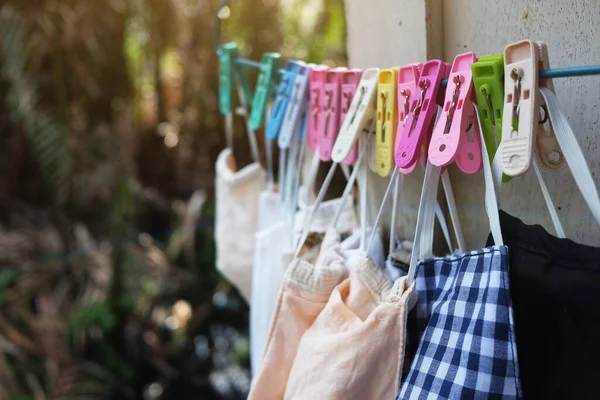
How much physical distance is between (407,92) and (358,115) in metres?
0.05

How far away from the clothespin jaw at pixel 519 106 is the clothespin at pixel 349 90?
0.17 m

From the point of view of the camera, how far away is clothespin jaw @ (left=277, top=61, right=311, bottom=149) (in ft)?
1.80

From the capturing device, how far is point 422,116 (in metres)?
0.40

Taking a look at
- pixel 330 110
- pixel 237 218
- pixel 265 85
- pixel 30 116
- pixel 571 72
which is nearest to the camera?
pixel 571 72

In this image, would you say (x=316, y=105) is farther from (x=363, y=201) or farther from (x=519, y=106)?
(x=519, y=106)

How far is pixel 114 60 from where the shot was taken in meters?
1.48

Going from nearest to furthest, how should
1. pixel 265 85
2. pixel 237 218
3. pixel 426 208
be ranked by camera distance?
pixel 426 208 < pixel 265 85 < pixel 237 218

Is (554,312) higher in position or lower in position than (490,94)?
lower

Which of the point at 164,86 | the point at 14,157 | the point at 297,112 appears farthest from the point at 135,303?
the point at 297,112

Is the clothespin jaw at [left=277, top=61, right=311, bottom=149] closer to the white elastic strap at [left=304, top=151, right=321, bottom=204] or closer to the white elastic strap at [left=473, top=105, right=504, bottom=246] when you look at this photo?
the white elastic strap at [left=304, top=151, right=321, bottom=204]

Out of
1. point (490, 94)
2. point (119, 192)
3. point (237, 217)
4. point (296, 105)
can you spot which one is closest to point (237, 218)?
point (237, 217)

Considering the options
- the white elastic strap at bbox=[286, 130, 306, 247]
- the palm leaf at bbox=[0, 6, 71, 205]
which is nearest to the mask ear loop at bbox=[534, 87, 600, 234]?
the white elastic strap at bbox=[286, 130, 306, 247]

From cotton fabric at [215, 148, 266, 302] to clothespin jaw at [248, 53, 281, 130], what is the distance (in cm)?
15

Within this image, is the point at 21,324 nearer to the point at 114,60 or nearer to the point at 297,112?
the point at 114,60
